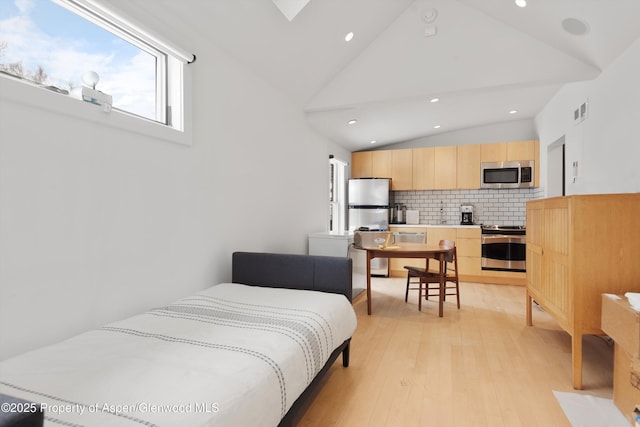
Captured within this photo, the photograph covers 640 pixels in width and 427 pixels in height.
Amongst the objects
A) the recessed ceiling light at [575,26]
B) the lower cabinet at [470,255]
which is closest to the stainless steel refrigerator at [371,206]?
the lower cabinet at [470,255]

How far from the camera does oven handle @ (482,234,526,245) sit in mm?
5133

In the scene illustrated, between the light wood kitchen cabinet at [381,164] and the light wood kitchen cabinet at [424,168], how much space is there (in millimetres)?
463

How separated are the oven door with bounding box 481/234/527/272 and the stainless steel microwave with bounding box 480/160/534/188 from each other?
0.90m

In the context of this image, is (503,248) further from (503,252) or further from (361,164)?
(361,164)

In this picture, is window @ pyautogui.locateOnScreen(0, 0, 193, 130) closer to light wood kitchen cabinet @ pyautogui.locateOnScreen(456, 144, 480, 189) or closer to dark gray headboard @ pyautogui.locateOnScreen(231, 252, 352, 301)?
dark gray headboard @ pyautogui.locateOnScreen(231, 252, 352, 301)

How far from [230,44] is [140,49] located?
2.54ft

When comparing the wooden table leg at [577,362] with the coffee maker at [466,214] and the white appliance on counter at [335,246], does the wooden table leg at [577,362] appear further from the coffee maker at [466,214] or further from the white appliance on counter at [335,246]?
the coffee maker at [466,214]

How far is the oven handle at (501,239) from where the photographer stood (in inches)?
202

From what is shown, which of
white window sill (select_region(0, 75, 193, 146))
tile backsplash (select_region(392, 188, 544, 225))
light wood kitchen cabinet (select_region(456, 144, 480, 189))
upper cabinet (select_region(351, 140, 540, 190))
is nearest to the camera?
white window sill (select_region(0, 75, 193, 146))

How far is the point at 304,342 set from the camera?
167cm

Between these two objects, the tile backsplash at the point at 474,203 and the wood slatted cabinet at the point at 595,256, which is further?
Answer: the tile backsplash at the point at 474,203

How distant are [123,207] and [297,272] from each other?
48.5 inches

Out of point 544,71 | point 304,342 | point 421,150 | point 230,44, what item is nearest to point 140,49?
point 230,44

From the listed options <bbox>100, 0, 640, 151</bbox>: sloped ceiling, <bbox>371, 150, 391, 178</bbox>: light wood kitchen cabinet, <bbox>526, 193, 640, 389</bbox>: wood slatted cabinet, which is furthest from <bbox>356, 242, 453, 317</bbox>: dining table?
<bbox>371, 150, 391, 178</bbox>: light wood kitchen cabinet
